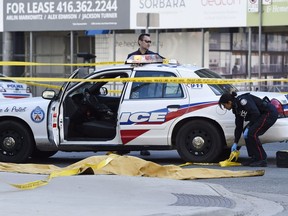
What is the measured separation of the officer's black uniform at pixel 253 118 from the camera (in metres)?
11.9

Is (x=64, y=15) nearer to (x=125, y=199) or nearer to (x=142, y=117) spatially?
(x=142, y=117)

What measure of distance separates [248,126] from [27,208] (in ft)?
16.3

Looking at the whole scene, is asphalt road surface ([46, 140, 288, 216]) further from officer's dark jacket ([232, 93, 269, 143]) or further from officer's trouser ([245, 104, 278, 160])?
officer's dark jacket ([232, 93, 269, 143])

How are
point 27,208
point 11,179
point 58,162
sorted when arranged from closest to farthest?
point 27,208
point 11,179
point 58,162

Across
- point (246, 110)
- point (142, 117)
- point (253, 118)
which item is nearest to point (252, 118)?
point (253, 118)

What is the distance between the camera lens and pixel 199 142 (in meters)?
12.3

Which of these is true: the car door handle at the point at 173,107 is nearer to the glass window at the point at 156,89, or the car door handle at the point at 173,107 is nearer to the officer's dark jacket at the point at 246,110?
the glass window at the point at 156,89

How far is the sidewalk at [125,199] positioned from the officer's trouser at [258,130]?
172 centimetres

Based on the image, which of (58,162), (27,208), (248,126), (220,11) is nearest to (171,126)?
(248,126)

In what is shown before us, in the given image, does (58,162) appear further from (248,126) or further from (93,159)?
(248,126)

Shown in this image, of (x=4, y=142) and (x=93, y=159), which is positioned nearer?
(x=93, y=159)

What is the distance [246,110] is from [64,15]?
14.7 meters

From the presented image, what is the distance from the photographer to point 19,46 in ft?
90.5

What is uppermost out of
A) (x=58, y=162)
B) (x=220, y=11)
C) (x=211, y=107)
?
(x=220, y=11)
